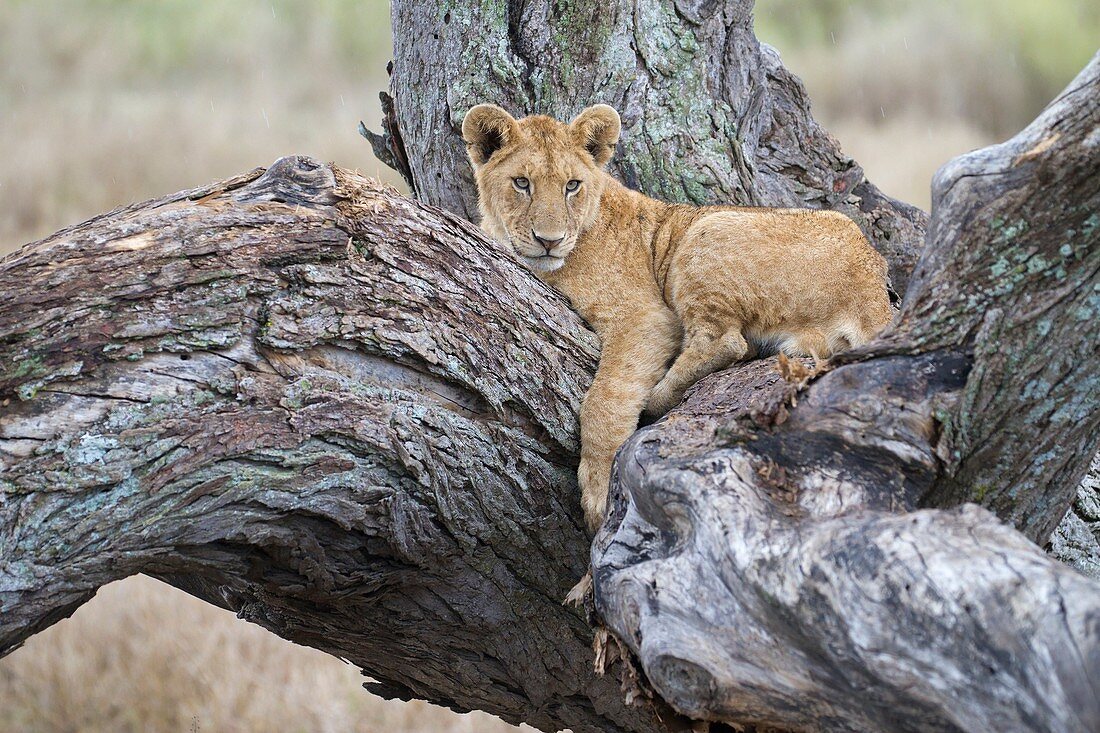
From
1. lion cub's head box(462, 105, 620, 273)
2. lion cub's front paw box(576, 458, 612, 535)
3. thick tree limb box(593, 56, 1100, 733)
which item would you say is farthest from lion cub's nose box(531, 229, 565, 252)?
thick tree limb box(593, 56, 1100, 733)

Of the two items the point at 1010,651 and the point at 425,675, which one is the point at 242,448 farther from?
the point at 1010,651

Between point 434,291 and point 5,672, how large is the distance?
23.6 ft

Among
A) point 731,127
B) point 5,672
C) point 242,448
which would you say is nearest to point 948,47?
point 731,127

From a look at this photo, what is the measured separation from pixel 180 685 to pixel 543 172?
20.3 feet

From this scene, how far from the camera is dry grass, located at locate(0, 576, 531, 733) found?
858 cm

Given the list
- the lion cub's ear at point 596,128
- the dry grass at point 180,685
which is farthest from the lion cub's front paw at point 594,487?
the dry grass at point 180,685

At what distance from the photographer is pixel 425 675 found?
3.98m

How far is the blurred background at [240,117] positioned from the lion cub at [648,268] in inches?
216

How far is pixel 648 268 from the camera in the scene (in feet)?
14.7

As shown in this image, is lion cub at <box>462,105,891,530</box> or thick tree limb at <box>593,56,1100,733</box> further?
lion cub at <box>462,105,891,530</box>

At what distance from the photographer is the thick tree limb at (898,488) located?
2.11 meters

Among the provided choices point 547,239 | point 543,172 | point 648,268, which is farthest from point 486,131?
point 648,268

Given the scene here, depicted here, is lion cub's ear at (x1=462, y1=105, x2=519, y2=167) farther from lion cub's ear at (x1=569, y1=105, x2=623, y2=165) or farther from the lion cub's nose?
the lion cub's nose

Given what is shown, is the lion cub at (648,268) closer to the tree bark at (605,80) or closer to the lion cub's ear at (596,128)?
the lion cub's ear at (596,128)
